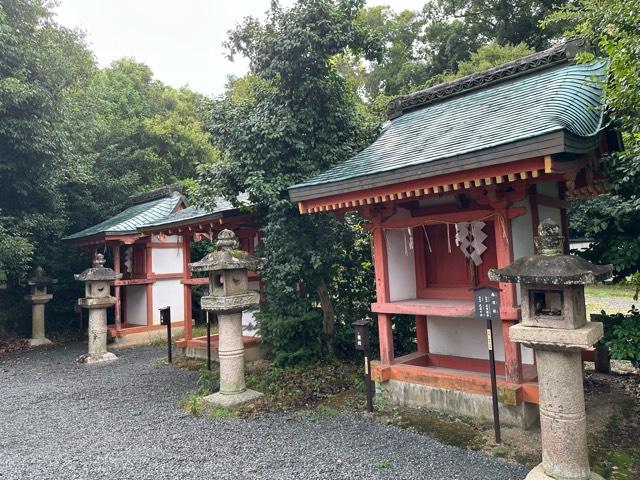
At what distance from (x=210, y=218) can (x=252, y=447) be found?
198 inches

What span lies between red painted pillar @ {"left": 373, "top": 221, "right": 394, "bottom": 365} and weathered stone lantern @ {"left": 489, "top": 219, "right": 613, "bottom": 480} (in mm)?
2420

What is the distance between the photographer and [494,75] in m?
6.92

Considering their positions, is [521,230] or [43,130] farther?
[43,130]

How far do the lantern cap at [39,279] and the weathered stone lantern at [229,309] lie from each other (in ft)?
28.4

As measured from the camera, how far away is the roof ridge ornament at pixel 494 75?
6082mm

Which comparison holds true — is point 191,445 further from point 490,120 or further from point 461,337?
point 490,120

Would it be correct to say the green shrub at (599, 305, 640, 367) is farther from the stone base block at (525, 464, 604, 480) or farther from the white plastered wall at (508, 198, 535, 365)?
the stone base block at (525, 464, 604, 480)

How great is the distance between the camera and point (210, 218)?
882cm

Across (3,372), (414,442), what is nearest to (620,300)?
(414,442)

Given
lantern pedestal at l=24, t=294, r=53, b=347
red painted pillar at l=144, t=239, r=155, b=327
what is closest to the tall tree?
red painted pillar at l=144, t=239, r=155, b=327

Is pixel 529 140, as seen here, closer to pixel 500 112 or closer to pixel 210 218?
pixel 500 112

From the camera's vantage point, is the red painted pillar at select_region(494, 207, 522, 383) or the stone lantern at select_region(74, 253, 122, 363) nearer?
the red painted pillar at select_region(494, 207, 522, 383)

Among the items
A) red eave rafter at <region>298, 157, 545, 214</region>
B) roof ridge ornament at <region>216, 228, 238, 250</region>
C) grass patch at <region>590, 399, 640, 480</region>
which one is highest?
red eave rafter at <region>298, 157, 545, 214</region>

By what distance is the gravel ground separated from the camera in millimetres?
4418
